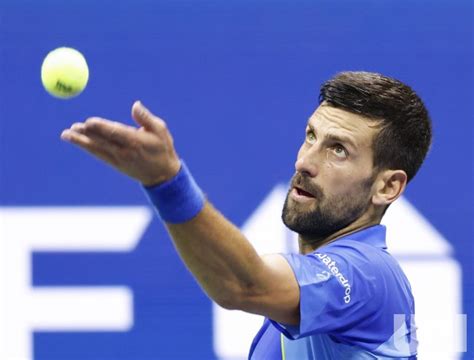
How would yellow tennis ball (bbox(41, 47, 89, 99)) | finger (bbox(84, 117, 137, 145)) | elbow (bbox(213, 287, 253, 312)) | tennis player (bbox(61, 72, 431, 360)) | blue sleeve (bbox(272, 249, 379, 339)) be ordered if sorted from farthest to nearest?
yellow tennis ball (bbox(41, 47, 89, 99)) < blue sleeve (bbox(272, 249, 379, 339)) < elbow (bbox(213, 287, 253, 312)) < tennis player (bbox(61, 72, 431, 360)) < finger (bbox(84, 117, 137, 145))

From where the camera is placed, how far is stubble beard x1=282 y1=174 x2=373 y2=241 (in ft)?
8.88

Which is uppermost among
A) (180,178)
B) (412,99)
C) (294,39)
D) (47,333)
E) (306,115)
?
(294,39)

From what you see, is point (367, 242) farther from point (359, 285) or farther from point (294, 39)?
point (294, 39)

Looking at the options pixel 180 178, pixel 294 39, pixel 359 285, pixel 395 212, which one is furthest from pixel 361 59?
pixel 180 178

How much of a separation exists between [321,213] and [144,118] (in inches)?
35.5

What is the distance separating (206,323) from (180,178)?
2516mm

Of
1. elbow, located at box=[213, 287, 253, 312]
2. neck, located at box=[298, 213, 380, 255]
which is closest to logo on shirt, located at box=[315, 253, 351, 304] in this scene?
elbow, located at box=[213, 287, 253, 312]

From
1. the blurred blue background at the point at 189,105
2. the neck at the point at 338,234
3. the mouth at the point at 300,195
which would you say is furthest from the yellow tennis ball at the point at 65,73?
the blurred blue background at the point at 189,105

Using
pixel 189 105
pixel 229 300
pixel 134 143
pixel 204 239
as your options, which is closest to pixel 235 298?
pixel 229 300

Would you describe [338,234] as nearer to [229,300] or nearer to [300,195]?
[300,195]

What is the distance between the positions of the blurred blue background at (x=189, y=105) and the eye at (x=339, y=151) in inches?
66.7

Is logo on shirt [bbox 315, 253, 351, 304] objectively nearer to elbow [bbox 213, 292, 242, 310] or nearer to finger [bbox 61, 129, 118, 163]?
elbow [bbox 213, 292, 242, 310]

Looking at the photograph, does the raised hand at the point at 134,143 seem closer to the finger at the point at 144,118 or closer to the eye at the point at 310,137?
the finger at the point at 144,118

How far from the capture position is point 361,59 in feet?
14.7
